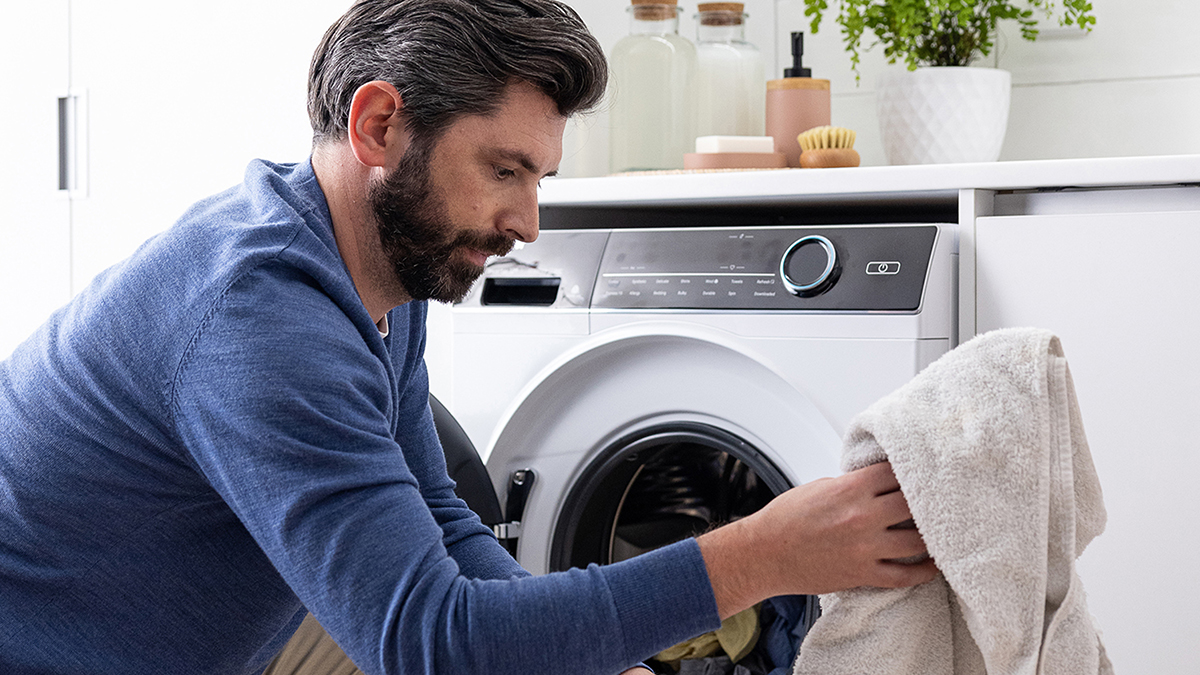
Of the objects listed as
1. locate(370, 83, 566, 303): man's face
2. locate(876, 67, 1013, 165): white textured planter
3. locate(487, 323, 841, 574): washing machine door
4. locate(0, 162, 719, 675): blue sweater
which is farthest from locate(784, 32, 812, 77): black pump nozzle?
locate(0, 162, 719, 675): blue sweater

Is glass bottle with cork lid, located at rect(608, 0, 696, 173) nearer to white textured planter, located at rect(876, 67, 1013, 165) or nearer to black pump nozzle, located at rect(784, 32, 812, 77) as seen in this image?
black pump nozzle, located at rect(784, 32, 812, 77)

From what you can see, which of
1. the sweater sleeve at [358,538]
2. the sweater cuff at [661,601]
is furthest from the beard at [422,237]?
the sweater cuff at [661,601]

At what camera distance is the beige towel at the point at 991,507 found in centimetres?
72

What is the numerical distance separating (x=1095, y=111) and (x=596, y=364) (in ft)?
2.89

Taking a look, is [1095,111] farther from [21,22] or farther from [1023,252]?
[21,22]

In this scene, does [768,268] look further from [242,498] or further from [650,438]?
[242,498]

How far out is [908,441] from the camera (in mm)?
732

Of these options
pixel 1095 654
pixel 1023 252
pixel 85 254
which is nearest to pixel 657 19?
pixel 1023 252

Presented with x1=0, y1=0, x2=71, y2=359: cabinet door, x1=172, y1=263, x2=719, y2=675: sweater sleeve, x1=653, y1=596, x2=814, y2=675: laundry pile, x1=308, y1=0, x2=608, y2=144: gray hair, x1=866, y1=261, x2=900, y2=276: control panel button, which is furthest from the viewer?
x1=0, y1=0, x2=71, y2=359: cabinet door

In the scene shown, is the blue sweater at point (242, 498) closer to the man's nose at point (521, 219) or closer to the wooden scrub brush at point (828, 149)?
the man's nose at point (521, 219)

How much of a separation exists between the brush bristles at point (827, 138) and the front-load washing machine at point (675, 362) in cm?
24

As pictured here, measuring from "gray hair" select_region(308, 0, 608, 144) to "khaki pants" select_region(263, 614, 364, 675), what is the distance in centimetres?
58

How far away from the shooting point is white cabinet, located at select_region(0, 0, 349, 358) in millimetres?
1755

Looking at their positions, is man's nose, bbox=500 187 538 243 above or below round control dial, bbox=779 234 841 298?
above
